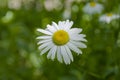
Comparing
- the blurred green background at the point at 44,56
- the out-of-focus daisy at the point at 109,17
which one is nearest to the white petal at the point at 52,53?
the blurred green background at the point at 44,56

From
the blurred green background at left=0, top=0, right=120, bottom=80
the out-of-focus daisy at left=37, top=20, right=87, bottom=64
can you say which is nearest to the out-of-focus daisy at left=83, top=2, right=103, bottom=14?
the blurred green background at left=0, top=0, right=120, bottom=80

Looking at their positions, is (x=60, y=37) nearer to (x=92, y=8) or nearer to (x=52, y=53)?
(x=52, y=53)

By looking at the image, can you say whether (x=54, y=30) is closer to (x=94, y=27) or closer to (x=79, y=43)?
(x=79, y=43)

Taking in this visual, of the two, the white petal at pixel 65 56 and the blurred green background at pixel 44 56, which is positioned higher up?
the blurred green background at pixel 44 56

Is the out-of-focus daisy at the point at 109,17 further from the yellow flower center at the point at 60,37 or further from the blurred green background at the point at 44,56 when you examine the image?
the yellow flower center at the point at 60,37

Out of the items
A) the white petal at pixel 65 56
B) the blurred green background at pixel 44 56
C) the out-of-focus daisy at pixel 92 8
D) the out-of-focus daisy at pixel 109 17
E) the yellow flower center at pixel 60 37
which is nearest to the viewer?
the white petal at pixel 65 56

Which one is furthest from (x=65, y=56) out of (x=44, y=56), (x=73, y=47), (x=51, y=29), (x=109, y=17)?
(x=44, y=56)

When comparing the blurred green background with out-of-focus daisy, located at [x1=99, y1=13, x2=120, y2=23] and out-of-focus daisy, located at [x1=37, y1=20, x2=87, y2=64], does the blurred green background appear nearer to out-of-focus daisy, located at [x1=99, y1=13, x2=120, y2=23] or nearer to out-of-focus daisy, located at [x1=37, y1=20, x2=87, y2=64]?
out-of-focus daisy, located at [x1=99, y1=13, x2=120, y2=23]
